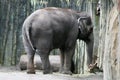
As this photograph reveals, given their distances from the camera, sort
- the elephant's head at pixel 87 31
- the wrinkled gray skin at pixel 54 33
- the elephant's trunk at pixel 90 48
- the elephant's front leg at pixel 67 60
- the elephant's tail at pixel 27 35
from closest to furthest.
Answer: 1. the elephant's tail at pixel 27 35
2. the wrinkled gray skin at pixel 54 33
3. the elephant's front leg at pixel 67 60
4. the elephant's head at pixel 87 31
5. the elephant's trunk at pixel 90 48

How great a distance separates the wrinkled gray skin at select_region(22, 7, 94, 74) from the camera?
29.6 ft

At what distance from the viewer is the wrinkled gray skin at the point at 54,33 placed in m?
9.02

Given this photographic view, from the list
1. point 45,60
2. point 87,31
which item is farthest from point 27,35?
point 87,31

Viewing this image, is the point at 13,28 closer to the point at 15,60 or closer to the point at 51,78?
the point at 15,60

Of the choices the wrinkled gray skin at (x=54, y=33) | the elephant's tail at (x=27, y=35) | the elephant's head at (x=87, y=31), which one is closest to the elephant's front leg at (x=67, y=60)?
the wrinkled gray skin at (x=54, y=33)

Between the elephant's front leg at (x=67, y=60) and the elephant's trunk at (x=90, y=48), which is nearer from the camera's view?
the elephant's front leg at (x=67, y=60)

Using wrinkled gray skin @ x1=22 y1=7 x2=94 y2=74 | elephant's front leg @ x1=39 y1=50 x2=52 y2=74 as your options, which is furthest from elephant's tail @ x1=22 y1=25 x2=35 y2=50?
elephant's front leg @ x1=39 y1=50 x2=52 y2=74

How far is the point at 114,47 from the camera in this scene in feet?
13.7

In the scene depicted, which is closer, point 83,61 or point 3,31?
point 83,61

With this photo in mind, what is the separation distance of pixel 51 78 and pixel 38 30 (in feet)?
5.16

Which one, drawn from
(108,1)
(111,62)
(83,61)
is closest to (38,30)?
(83,61)

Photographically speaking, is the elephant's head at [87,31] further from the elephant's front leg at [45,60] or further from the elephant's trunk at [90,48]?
the elephant's front leg at [45,60]

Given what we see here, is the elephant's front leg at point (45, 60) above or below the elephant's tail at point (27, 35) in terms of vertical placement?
below

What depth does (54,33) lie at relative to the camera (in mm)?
9312
